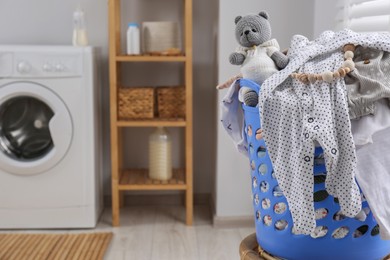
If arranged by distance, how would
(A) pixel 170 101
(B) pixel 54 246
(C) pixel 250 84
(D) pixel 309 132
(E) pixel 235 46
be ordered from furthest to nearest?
(A) pixel 170 101
(E) pixel 235 46
(B) pixel 54 246
(C) pixel 250 84
(D) pixel 309 132

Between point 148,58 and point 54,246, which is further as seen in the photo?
point 148,58

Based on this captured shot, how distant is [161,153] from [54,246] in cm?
68

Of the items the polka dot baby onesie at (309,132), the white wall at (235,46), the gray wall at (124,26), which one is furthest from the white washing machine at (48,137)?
the polka dot baby onesie at (309,132)

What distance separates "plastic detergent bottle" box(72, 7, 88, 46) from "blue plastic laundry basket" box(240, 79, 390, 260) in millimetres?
1758

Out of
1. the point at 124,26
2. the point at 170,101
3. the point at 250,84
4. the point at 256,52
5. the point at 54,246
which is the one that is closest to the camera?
the point at 250,84

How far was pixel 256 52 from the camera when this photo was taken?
50.5 inches

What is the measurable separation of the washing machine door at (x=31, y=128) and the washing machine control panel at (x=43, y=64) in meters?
0.05

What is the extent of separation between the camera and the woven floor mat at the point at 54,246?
2.37 meters

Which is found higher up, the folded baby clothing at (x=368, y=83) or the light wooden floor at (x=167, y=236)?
the folded baby clothing at (x=368, y=83)

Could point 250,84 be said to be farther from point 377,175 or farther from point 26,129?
point 26,129

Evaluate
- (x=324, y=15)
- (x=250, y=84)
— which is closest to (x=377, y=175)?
(x=250, y=84)

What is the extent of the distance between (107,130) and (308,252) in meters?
2.12

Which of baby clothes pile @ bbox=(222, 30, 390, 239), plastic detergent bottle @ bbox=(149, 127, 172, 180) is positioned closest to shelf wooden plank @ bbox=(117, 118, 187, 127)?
→ plastic detergent bottle @ bbox=(149, 127, 172, 180)

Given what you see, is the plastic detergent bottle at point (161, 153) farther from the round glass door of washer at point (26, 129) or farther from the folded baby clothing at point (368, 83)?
the folded baby clothing at point (368, 83)
